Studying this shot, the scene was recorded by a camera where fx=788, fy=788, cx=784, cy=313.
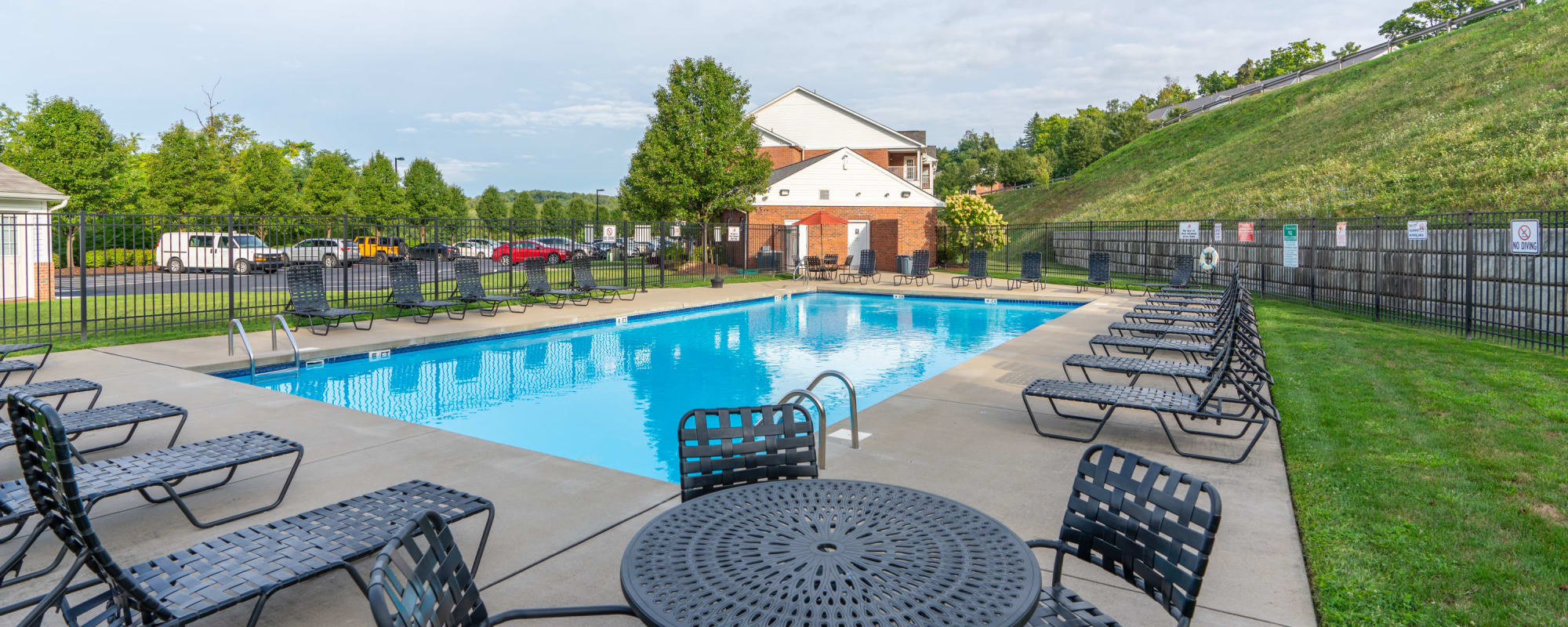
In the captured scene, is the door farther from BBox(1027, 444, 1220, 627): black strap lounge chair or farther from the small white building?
BBox(1027, 444, 1220, 627): black strap lounge chair

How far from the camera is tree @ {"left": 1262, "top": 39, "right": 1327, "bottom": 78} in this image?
78.4 metres

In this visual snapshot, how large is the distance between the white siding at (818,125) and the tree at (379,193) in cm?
2154

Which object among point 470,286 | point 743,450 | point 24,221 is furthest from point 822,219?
point 743,450

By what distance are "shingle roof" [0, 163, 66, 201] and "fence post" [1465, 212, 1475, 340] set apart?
2502 cm

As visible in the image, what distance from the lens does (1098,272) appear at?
69.8 feet

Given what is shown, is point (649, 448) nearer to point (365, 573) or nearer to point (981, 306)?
point (365, 573)

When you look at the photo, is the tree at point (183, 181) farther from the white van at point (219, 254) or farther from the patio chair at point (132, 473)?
the patio chair at point (132, 473)

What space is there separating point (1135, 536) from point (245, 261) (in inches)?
1093

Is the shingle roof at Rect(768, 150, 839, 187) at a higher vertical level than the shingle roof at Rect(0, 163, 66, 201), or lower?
higher

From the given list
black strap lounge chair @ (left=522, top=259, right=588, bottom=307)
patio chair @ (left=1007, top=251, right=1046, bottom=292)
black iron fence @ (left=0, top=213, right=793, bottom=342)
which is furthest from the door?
black strap lounge chair @ (left=522, top=259, right=588, bottom=307)

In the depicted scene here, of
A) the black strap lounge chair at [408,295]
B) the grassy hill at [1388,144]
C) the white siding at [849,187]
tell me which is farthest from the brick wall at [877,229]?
the black strap lounge chair at [408,295]

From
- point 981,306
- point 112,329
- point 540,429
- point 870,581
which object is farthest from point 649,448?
point 981,306

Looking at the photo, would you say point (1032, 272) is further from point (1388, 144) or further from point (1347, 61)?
point (1347, 61)

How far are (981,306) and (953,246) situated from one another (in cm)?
1257
